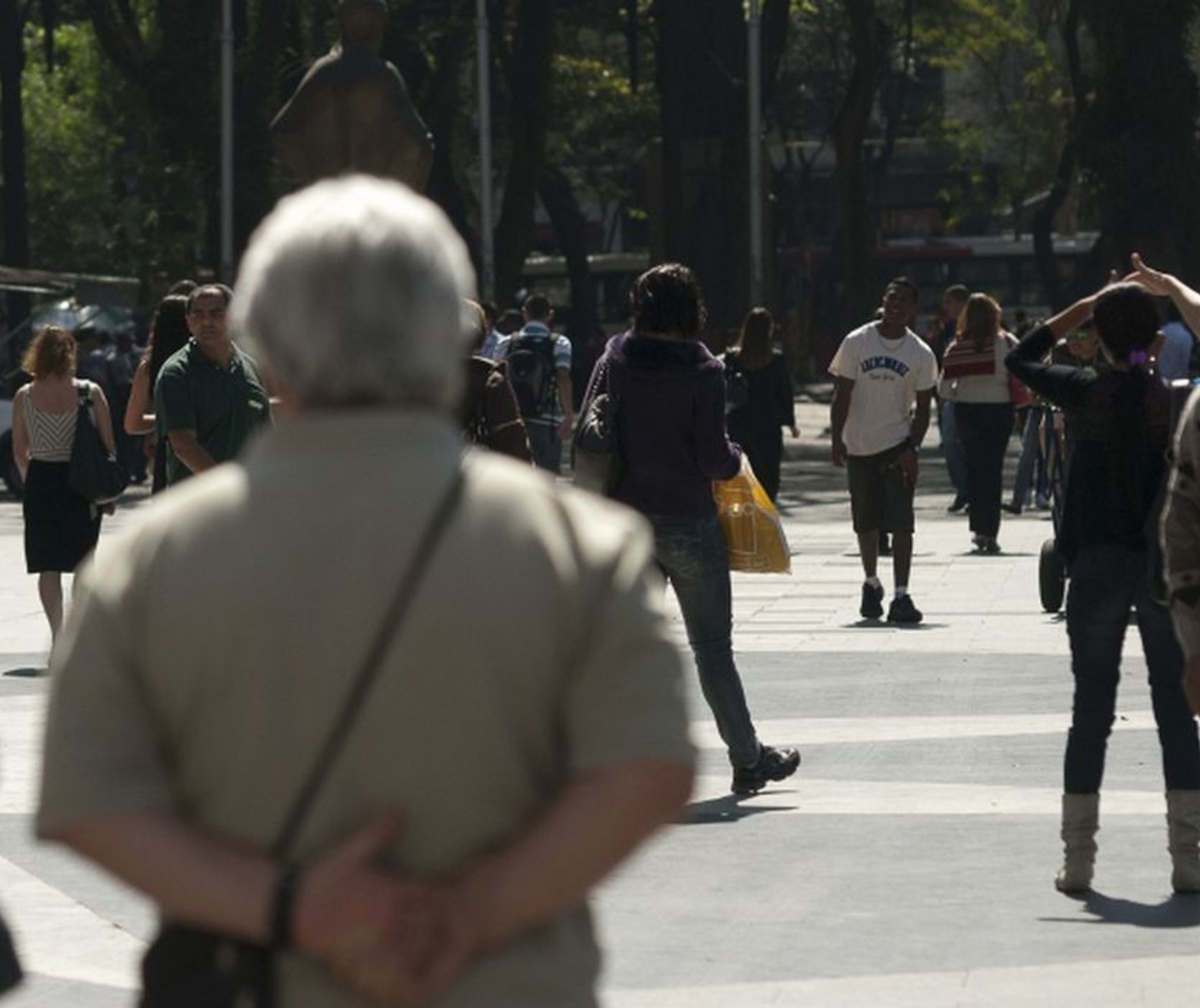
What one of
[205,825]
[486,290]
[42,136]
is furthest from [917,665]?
[42,136]

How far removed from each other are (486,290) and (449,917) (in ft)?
129

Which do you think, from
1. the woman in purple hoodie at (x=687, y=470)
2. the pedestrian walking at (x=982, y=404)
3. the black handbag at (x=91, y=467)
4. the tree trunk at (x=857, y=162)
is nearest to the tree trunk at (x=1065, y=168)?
the tree trunk at (x=857, y=162)

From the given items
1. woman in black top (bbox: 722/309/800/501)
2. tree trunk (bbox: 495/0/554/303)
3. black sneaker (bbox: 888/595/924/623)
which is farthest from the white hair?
tree trunk (bbox: 495/0/554/303)

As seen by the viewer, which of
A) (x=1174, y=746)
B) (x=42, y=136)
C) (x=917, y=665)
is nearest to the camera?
(x=1174, y=746)

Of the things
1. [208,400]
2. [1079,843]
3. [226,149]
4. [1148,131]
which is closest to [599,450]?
[208,400]

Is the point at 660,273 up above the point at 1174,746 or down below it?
above

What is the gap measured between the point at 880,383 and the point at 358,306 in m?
13.1

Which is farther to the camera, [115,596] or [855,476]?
[855,476]

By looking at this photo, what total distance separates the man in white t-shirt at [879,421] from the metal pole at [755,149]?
2525 cm

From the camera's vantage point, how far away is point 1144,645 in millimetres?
8148

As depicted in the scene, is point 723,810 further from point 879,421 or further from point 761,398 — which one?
point 761,398

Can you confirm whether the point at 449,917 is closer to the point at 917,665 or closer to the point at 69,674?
the point at 69,674

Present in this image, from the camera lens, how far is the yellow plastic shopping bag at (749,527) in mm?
12133

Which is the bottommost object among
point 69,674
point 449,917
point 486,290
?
point 486,290
